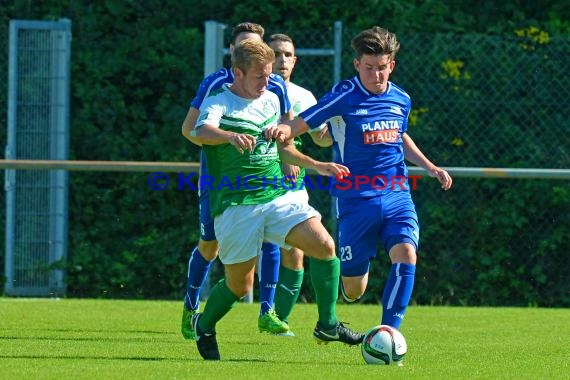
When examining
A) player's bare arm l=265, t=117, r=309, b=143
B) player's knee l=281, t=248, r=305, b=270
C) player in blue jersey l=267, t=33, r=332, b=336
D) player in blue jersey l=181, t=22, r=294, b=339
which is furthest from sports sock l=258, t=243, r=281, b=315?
player's bare arm l=265, t=117, r=309, b=143

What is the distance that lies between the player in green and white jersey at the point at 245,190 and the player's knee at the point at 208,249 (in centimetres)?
167

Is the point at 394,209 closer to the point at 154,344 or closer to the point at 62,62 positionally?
the point at 154,344

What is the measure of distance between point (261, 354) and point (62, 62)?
17.6 ft

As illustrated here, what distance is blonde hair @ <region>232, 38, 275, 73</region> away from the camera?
6.42 metres

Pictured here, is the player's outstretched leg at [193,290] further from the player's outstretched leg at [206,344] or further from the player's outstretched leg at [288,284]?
the player's outstretched leg at [206,344]

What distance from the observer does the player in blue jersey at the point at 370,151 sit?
7055 mm

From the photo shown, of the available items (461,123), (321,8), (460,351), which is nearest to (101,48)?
(321,8)

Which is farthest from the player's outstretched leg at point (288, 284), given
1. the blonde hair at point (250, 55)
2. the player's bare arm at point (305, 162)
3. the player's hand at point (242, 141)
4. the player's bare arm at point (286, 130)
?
the player's hand at point (242, 141)

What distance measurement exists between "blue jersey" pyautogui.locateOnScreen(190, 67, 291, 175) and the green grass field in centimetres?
117

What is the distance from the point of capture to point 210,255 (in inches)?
329

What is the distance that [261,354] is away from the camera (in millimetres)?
6914

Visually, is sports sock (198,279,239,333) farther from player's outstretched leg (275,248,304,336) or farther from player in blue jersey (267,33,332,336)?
player's outstretched leg (275,248,304,336)

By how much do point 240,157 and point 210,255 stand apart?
76.6 inches

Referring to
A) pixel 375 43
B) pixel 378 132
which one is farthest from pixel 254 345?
pixel 375 43
